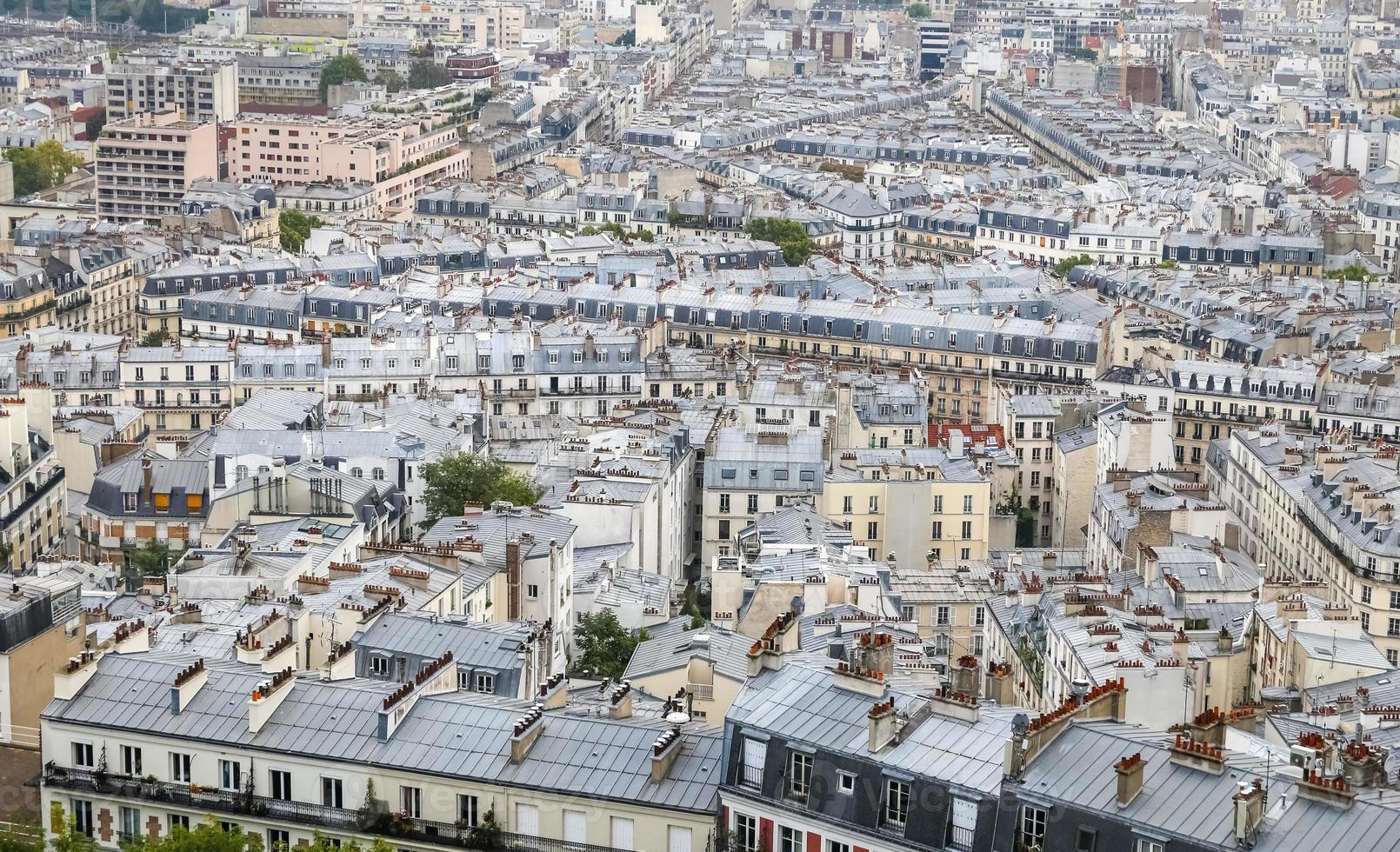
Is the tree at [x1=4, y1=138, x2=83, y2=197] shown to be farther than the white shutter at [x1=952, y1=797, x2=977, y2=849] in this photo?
Yes

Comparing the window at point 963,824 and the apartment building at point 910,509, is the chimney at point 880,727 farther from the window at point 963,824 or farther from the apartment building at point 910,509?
the apartment building at point 910,509

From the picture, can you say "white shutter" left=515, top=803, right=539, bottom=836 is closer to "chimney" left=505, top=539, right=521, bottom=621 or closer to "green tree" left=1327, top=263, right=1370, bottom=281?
"chimney" left=505, top=539, right=521, bottom=621

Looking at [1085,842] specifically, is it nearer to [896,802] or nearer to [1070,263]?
[896,802]

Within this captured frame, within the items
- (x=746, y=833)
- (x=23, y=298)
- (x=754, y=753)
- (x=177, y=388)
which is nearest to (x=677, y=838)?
(x=746, y=833)

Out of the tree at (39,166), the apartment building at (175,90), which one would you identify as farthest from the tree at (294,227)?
the apartment building at (175,90)

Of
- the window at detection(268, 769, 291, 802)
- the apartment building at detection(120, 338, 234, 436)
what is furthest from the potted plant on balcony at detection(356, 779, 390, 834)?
the apartment building at detection(120, 338, 234, 436)

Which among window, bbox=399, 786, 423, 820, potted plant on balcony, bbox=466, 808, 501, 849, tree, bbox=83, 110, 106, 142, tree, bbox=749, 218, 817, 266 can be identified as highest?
window, bbox=399, 786, 423, 820

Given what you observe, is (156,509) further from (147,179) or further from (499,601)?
(147,179)

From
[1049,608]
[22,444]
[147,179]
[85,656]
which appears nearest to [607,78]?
[147,179]
